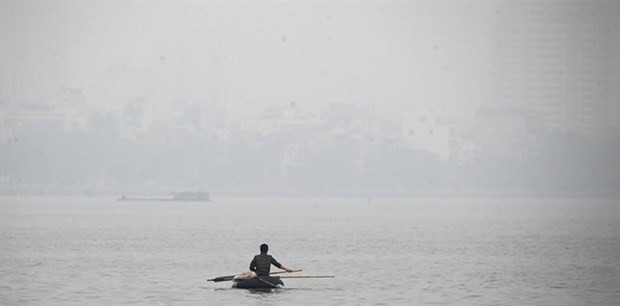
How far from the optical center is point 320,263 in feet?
215

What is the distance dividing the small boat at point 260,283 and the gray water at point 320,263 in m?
0.47

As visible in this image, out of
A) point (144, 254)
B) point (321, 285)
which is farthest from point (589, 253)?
point (321, 285)

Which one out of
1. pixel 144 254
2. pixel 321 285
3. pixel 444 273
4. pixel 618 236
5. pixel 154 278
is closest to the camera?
pixel 321 285

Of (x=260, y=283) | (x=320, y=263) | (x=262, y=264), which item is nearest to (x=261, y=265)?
(x=262, y=264)

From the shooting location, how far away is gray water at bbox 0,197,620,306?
152ft

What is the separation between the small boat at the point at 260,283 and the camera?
46.7m

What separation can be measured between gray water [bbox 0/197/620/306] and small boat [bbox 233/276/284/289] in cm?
47

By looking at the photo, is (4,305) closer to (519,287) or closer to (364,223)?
(519,287)

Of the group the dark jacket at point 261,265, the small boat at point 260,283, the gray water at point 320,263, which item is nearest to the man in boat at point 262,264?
the dark jacket at point 261,265

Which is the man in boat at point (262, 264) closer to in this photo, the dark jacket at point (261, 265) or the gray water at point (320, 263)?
the dark jacket at point (261, 265)

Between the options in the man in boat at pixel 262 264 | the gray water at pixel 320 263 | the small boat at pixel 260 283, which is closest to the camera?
the man in boat at pixel 262 264

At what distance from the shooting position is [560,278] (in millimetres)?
56406

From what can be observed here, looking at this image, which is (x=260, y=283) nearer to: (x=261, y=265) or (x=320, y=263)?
Result: (x=261, y=265)

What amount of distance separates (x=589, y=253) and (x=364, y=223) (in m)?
Result: 57.8
